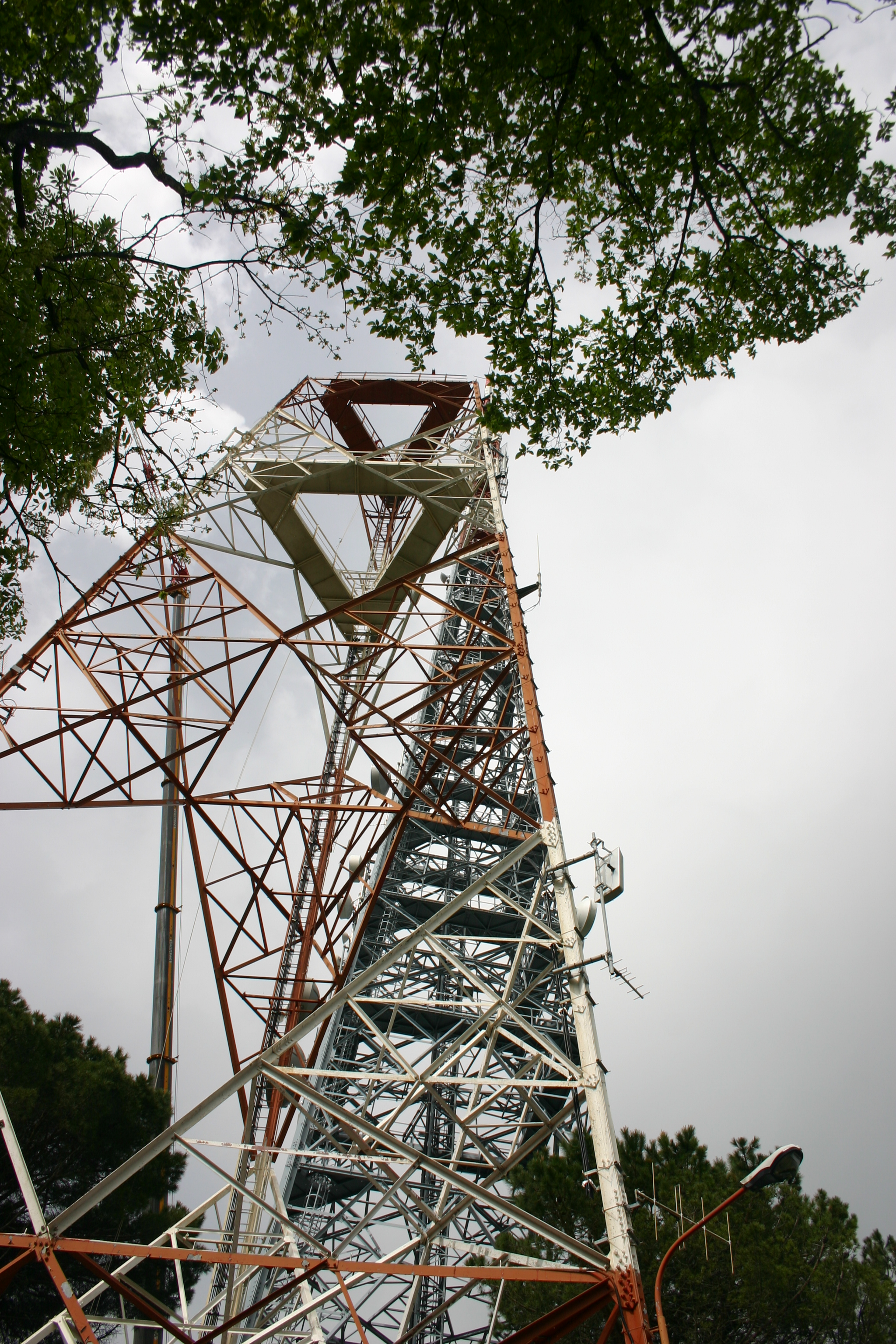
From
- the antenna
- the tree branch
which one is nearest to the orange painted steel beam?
the antenna

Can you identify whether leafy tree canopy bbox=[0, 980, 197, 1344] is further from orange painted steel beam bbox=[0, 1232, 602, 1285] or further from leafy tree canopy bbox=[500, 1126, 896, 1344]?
orange painted steel beam bbox=[0, 1232, 602, 1285]

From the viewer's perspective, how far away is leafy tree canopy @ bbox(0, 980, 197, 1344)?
15.0 m

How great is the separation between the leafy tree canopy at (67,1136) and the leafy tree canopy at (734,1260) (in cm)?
726

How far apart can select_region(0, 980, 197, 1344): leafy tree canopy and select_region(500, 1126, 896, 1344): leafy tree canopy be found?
7263mm

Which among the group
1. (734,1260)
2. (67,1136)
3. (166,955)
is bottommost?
(734,1260)

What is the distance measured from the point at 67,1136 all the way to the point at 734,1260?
460 inches

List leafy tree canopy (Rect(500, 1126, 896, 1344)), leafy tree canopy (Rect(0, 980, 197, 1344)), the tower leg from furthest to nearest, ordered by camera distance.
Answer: the tower leg, leafy tree canopy (Rect(0, 980, 197, 1344)), leafy tree canopy (Rect(500, 1126, 896, 1344))

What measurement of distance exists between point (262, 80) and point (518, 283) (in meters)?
2.49

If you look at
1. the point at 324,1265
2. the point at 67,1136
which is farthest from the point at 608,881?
the point at 67,1136

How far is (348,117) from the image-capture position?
5.69 metres

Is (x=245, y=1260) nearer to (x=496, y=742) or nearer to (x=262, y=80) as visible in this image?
(x=496, y=742)

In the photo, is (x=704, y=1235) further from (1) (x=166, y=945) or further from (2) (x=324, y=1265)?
(1) (x=166, y=945)

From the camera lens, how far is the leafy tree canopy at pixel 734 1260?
12547 millimetres

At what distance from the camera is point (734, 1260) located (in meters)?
12.8
